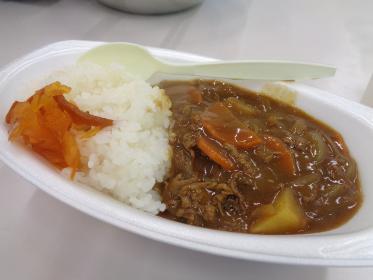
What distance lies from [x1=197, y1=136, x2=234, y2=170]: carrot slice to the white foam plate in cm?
33

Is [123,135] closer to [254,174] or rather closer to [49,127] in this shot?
[49,127]

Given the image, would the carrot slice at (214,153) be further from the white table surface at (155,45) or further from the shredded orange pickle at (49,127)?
the shredded orange pickle at (49,127)

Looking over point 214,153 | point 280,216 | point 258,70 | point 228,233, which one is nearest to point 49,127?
point 214,153

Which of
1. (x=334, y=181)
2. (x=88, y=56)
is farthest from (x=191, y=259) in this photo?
(x=88, y=56)

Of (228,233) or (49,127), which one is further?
(49,127)

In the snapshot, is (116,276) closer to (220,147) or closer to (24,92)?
(220,147)

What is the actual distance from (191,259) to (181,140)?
48cm

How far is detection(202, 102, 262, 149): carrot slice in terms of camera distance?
154 centimetres

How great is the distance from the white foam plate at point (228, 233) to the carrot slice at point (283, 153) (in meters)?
0.29

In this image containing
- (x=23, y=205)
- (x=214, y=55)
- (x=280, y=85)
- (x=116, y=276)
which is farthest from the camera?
(x=214, y=55)

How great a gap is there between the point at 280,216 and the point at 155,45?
206 centimetres

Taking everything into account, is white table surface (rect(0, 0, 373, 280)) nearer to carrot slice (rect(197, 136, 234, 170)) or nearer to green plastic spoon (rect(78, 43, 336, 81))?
carrot slice (rect(197, 136, 234, 170))

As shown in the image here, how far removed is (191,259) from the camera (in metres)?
1.46

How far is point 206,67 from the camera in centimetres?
194
